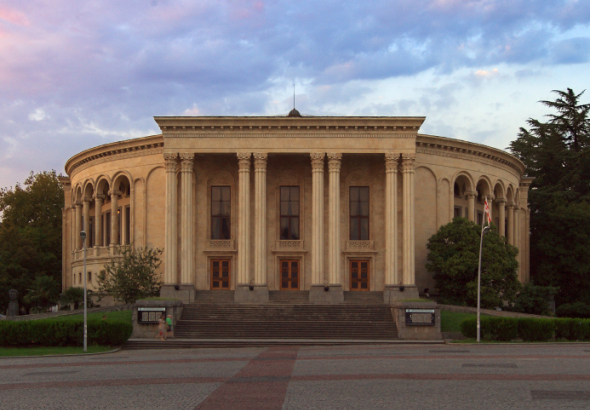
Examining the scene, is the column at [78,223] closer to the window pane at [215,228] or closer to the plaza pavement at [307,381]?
the window pane at [215,228]

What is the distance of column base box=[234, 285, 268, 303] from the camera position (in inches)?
1795

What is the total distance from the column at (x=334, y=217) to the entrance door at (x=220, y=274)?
764 centimetres

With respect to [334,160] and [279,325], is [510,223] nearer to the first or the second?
[334,160]

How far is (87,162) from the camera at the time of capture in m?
58.4

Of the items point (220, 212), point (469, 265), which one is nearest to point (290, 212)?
point (220, 212)

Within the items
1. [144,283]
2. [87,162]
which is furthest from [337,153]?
[87,162]

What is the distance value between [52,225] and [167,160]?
3331cm

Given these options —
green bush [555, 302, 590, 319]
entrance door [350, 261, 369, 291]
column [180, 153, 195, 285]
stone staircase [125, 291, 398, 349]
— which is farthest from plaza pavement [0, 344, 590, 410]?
green bush [555, 302, 590, 319]

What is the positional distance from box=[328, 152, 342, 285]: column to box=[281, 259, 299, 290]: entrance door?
3825 mm

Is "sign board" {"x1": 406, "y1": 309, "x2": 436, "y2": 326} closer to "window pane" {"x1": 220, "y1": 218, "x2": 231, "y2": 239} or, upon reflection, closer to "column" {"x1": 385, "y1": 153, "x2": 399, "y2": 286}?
"column" {"x1": 385, "y1": 153, "x2": 399, "y2": 286}

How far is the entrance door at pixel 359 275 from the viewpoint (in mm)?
49469

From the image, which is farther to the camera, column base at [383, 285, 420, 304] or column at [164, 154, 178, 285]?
column at [164, 154, 178, 285]

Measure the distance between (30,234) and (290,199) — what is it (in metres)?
30.6

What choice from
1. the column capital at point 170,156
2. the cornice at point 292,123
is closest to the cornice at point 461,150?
the cornice at point 292,123
